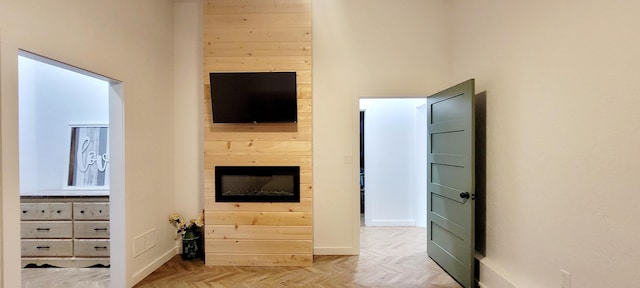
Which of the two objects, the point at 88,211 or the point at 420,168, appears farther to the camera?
the point at 420,168

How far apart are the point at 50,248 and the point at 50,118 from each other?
5.15 feet

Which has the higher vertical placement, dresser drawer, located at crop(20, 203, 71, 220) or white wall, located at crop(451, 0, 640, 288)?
white wall, located at crop(451, 0, 640, 288)

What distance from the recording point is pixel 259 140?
3367 mm

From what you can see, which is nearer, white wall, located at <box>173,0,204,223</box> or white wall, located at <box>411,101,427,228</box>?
white wall, located at <box>173,0,204,223</box>

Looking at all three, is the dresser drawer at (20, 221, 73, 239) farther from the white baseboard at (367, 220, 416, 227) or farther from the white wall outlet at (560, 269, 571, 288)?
the white wall outlet at (560, 269, 571, 288)

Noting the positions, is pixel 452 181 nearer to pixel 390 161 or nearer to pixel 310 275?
pixel 310 275

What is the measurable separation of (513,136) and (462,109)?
51 centimetres

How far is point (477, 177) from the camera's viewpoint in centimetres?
292

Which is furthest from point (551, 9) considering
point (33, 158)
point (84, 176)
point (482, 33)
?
point (33, 158)

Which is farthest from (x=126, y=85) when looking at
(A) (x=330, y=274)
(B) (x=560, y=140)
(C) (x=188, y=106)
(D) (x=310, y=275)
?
(B) (x=560, y=140)

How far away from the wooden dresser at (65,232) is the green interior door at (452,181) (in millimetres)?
3745

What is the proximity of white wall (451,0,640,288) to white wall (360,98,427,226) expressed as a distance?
2.12m

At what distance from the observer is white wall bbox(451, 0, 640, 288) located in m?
1.53

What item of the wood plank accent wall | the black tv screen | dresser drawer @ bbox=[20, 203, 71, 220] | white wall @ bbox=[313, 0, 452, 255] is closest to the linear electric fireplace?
the wood plank accent wall
